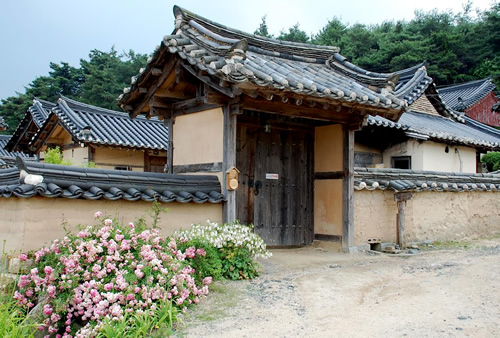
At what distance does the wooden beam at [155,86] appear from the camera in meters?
7.99

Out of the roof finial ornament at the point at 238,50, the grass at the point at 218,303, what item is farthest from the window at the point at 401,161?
the grass at the point at 218,303

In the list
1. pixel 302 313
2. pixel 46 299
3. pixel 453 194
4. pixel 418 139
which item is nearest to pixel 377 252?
pixel 453 194

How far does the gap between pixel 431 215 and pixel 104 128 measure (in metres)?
11.6

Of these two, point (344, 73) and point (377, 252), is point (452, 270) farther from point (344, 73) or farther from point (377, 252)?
point (344, 73)

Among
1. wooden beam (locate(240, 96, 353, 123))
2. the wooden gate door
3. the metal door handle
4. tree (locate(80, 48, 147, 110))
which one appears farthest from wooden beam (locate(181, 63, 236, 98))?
tree (locate(80, 48, 147, 110))

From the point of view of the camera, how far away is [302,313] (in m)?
4.96

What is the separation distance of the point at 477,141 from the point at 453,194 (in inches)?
285

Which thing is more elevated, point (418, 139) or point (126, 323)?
point (418, 139)

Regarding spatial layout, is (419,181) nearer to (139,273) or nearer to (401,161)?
(401,161)

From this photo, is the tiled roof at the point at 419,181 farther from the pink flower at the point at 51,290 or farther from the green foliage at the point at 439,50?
the green foliage at the point at 439,50

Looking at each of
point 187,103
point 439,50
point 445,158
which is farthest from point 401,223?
point 439,50

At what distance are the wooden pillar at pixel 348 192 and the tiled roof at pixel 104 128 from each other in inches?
361

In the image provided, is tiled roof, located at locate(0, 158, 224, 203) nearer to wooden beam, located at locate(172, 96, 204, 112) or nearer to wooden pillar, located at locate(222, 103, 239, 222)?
wooden pillar, located at locate(222, 103, 239, 222)

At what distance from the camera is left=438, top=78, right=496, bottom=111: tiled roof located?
27.7 metres
